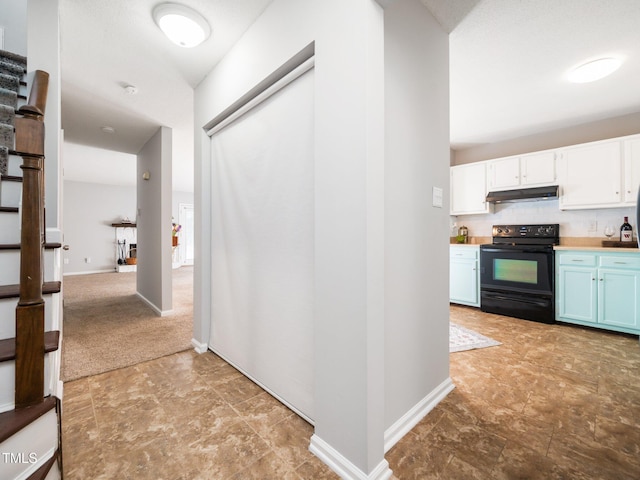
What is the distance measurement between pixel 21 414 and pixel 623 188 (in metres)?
5.21

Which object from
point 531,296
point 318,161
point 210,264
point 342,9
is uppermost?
point 342,9

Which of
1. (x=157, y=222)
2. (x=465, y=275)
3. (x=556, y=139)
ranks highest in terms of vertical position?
(x=556, y=139)

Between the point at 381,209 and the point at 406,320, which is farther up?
the point at 381,209

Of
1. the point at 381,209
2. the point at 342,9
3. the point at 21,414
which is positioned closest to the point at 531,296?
the point at 381,209

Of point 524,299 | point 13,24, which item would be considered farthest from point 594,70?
point 13,24

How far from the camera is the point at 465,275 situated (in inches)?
158

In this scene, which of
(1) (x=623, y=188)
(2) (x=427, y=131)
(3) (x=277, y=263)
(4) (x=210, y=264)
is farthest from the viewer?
(1) (x=623, y=188)

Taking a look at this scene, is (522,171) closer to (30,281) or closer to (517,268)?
(517,268)

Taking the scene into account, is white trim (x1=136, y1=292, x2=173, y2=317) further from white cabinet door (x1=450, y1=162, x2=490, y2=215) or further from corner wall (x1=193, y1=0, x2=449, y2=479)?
→ white cabinet door (x1=450, y1=162, x2=490, y2=215)

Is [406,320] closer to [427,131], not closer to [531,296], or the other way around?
[427,131]

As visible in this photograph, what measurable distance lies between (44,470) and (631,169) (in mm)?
5240

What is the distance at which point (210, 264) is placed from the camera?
2559 mm

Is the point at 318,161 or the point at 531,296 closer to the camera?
the point at 318,161

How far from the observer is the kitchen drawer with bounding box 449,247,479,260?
395 centimetres
